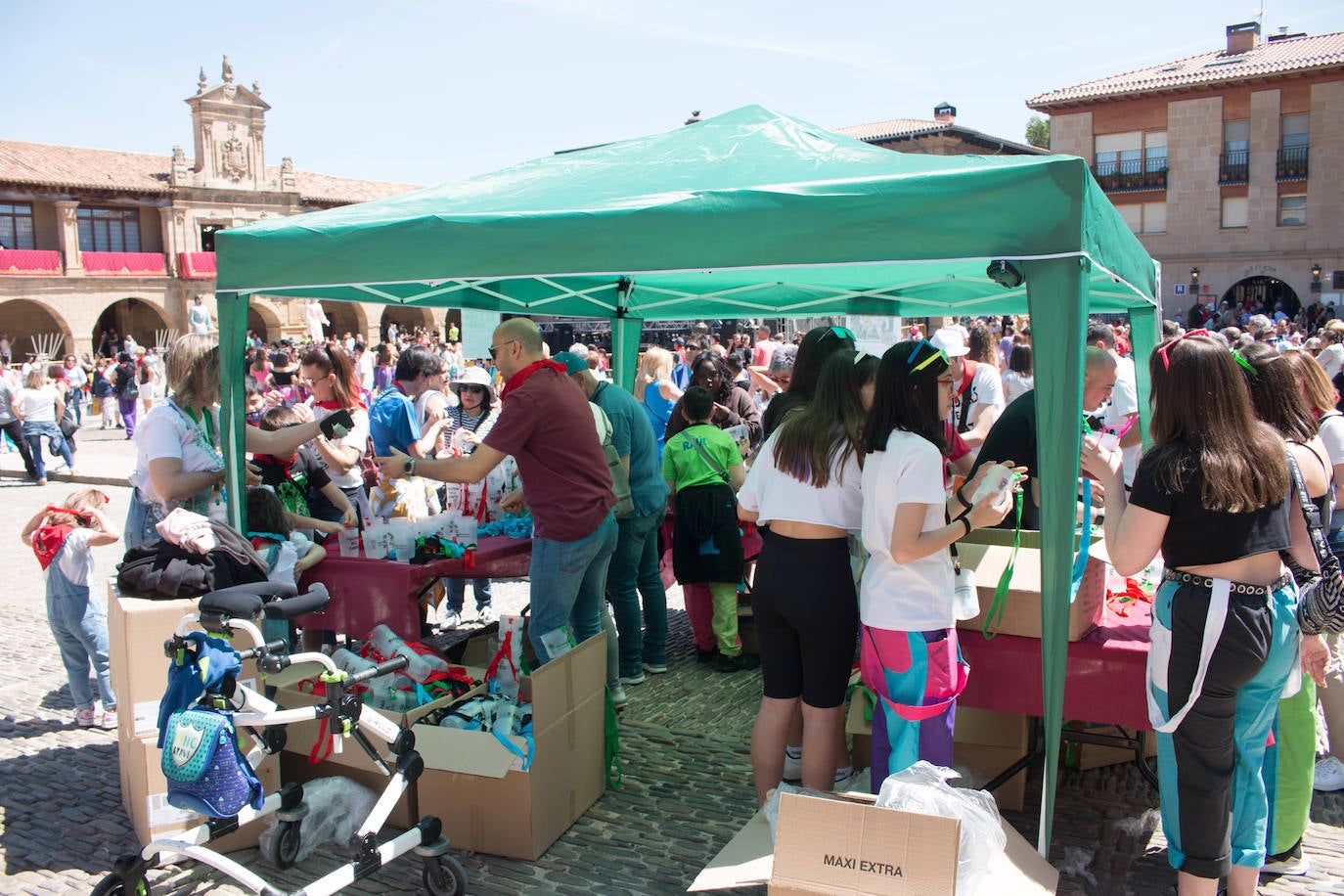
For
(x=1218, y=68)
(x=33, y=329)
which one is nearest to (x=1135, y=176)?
(x=1218, y=68)

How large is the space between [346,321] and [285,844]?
4084 centimetres

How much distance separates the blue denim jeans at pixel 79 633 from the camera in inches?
165

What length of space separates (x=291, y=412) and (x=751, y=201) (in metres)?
2.80

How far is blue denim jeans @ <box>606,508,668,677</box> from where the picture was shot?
15.1 ft

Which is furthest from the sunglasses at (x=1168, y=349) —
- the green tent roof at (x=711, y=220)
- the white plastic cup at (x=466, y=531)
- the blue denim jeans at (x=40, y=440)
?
the blue denim jeans at (x=40, y=440)

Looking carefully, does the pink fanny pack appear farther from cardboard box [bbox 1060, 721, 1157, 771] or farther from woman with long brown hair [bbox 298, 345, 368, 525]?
woman with long brown hair [bbox 298, 345, 368, 525]

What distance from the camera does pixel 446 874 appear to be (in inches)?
114

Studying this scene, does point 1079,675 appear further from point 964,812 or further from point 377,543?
point 377,543

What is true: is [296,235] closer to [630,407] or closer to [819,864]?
[630,407]

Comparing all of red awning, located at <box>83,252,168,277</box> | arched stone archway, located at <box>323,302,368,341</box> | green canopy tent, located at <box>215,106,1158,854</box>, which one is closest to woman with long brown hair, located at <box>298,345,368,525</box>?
green canopy tent, located at <box>215,106,1158,854</box>

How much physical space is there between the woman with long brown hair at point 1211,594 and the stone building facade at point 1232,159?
35848 millimetres

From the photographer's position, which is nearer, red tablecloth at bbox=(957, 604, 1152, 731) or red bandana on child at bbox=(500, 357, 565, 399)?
red tablecloth at bbox=(957, 604, 1152, 731)

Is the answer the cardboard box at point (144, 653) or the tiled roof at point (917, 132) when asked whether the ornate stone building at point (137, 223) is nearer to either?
the tiled roof at point (917, 132)

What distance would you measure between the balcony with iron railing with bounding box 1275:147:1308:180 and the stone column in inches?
1666
